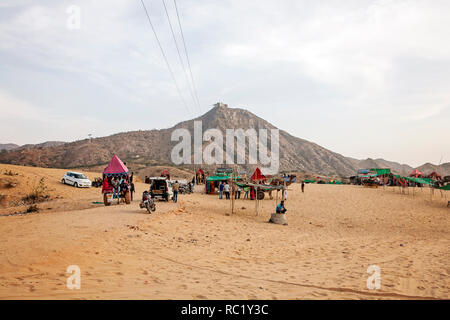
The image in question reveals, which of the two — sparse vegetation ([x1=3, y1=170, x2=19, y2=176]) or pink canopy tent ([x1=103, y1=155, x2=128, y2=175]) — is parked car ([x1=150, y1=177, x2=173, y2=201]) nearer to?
pink canopy tent ([x1=103, y1=155, x2=128, y2=175])

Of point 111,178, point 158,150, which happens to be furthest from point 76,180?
point 158,150

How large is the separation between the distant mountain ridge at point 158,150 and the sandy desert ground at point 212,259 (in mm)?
57096

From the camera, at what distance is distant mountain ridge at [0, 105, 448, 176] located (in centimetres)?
7350

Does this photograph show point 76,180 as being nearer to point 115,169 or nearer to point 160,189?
point 160,189

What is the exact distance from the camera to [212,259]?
848 centimetres

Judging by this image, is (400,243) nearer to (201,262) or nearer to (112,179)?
(201,262)

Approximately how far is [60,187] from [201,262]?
24.4 meters

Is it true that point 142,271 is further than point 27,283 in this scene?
Yes

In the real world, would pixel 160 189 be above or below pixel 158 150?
below

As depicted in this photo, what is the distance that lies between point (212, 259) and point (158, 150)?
103155 mm

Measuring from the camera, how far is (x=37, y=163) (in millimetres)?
67562

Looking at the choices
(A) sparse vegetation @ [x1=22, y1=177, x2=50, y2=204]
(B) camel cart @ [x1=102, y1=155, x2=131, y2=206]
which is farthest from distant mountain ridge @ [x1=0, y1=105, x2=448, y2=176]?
(B) camel cart @ [x1=102, y1=155, x2=131, y2=206]

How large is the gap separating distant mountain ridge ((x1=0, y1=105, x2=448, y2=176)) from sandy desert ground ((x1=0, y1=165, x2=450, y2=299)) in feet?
187

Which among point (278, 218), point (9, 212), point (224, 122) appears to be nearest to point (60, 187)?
point (9, 212)
